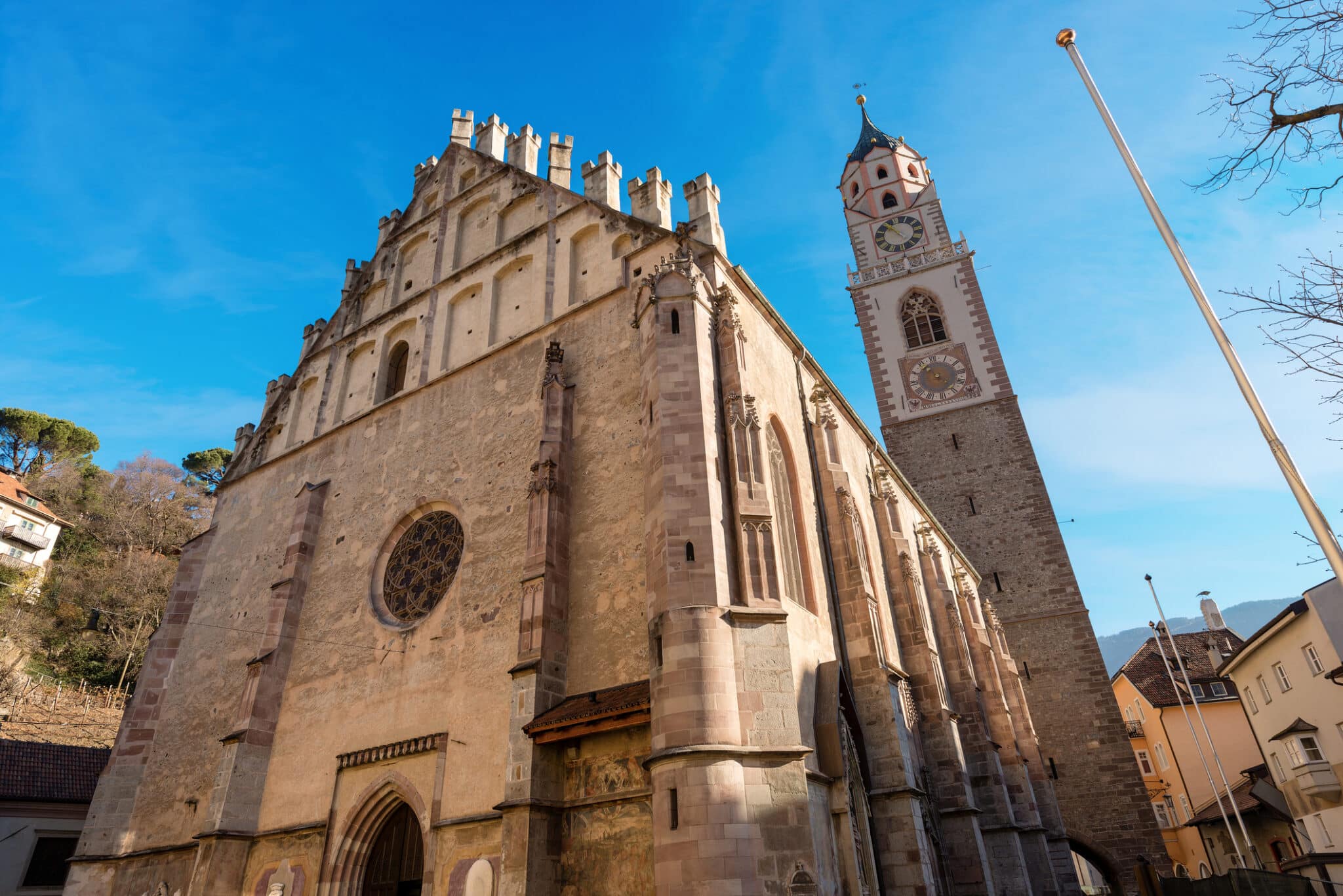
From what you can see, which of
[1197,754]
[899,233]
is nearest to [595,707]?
[899,233]

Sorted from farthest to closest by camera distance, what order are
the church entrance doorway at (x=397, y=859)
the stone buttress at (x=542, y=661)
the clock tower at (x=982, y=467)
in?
the clock tower at (x=982, y=467)
the church entrance doorway at (x=397, y=859)
the stone buttress at (x=542, y=661)

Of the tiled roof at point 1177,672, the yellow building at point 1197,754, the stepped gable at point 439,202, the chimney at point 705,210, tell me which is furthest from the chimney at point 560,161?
the tiled roof at point 1177,672

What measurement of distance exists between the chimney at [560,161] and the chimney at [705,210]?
12.5 ft

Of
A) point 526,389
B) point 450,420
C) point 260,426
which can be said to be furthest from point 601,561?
point 260,426

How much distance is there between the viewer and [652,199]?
14.9 m

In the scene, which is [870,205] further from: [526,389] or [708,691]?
[708,691]

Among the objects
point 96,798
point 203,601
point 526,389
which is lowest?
point 96,798

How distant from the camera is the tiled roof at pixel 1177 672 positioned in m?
34.6

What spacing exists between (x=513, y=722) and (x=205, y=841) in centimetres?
694

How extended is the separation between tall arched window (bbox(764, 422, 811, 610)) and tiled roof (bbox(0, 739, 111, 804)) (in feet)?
63.8

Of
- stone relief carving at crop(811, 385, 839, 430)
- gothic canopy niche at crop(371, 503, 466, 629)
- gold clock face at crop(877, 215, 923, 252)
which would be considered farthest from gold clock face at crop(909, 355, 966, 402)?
gothic canopy niche at crop(371, 503, 466, 629)

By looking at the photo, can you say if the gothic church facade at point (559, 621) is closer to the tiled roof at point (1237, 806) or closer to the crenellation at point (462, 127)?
the crenellation at point (462, 127)

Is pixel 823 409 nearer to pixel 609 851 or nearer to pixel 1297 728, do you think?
pixel 609 851

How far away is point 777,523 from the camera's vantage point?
42.0 ft
